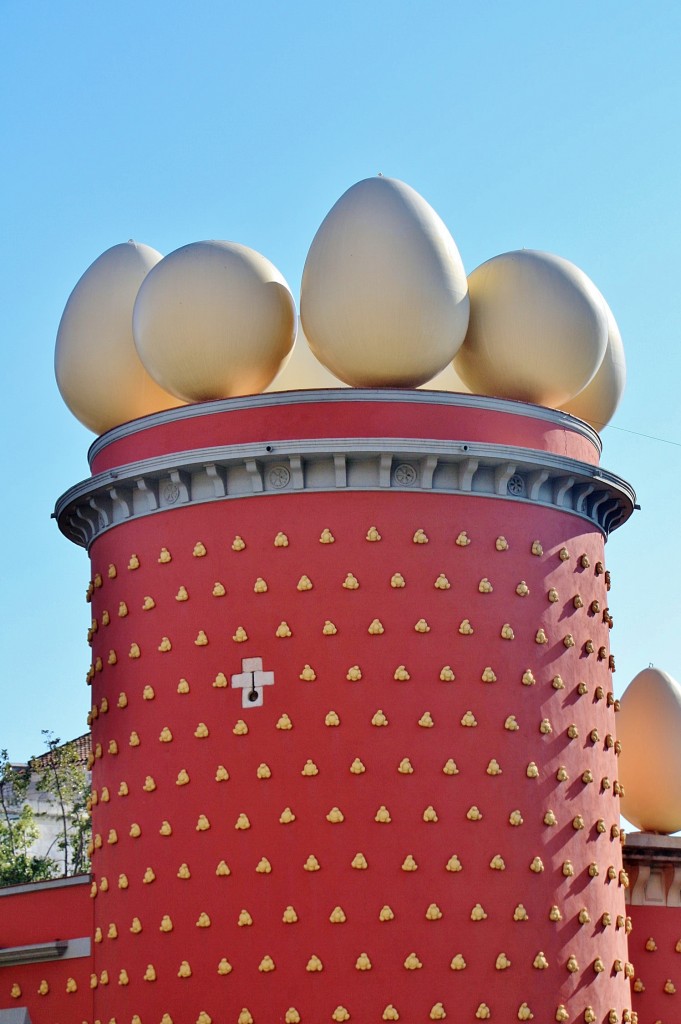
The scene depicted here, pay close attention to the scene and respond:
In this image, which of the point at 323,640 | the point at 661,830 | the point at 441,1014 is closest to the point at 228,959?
the point at 441,1014

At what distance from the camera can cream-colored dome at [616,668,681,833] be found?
84.3ft

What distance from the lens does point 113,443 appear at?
73.6ft

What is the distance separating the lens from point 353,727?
20000 mm

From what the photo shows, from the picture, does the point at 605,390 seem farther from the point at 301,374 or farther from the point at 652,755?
the point at 652,755

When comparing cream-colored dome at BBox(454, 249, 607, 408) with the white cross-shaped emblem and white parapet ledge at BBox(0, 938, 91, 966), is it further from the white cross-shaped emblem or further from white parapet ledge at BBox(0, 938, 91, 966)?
white parapet ledge at BBox(0, 938, 91, 966)

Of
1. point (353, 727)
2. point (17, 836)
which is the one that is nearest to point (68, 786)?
point (17, 836)

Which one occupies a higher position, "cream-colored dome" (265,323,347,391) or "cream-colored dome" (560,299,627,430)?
"cream-colored dome" (265,323,347,391)

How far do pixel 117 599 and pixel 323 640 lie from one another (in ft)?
10.7

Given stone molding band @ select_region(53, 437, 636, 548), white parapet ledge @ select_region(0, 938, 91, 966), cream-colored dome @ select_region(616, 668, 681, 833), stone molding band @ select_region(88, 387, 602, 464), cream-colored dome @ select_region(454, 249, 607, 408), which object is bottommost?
white parapet ledge @ select_region(0, 938, 91, 966)

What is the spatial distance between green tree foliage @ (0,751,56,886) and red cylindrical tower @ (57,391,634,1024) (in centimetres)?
1912

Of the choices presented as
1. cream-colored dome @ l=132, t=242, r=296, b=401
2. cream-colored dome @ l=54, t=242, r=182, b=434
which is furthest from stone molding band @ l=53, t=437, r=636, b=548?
cream-colored dome @ l=54, t=242, r=182, b=434

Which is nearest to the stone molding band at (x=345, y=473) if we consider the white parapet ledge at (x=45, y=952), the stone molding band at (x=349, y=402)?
the stone molding band at (x=349, y=402)

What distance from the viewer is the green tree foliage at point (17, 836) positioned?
40.8 meters

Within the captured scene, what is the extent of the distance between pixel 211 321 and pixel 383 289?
7.43 feet
